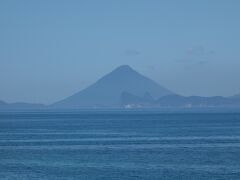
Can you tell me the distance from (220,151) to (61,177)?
937 inches

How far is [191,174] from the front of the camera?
4566cm

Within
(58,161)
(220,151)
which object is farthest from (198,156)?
(58,161)

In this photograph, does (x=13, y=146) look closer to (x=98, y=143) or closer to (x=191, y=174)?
(x=98, y=143)

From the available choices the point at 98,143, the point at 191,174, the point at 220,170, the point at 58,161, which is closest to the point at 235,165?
the point at 220,170

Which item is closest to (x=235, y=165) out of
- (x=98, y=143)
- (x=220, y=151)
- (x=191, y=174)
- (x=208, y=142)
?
(x=191, y=174)

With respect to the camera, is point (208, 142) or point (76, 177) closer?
point (76, 177)

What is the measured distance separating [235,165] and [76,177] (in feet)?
48.5

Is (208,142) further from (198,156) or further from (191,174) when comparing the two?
(191,174)

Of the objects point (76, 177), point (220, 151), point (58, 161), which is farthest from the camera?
point (220, 151)

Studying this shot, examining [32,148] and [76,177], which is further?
[32,148]

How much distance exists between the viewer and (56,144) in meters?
76.8

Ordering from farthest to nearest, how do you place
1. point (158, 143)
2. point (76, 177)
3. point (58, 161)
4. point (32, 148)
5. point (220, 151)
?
point (158, 143), point (32, 148), point (220, 151), point (58, 161), point (76, 177)

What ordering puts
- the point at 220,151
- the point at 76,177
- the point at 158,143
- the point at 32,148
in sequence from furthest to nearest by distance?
the point at 158,143, the point at 32,148, the point at 220,151, the point at 76,177

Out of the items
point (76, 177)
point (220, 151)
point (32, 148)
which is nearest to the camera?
point (76, 177)
